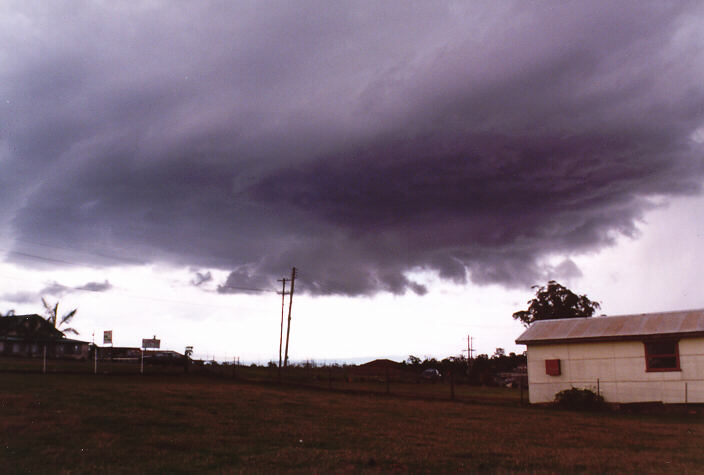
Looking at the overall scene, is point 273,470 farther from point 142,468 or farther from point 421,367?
point 421,367

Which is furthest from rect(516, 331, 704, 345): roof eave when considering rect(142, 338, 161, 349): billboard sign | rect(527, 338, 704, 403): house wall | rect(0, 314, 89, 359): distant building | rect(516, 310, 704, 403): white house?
rect(0, 314, 89, 359): distant building

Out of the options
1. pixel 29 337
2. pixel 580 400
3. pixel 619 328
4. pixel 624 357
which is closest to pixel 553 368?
pixel 580 400

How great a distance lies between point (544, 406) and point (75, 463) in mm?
25073

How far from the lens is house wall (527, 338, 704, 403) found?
26312 mm

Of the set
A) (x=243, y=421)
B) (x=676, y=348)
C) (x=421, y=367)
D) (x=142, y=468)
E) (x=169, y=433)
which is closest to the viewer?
(x=142, y=468)

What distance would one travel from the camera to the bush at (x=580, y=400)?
27.9 meters

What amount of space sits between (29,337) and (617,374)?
65.1m

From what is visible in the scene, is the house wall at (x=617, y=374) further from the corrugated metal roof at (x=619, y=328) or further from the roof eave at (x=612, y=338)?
the corrugated metal roof at (x=619, y=328)

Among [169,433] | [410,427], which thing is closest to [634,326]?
[410,427]

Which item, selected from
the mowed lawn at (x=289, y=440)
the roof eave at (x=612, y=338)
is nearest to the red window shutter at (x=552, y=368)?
the roof eave at (x=612, y=338)

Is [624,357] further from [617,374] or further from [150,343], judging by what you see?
[150,343]

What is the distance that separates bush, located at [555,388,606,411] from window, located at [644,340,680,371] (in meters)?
2.72

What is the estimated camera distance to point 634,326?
29.3 meters

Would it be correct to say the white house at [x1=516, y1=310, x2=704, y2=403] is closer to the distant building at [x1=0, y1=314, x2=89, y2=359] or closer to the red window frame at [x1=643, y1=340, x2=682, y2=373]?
the red window frame at [x1=643, y1=340, x2=682, y2=373]
